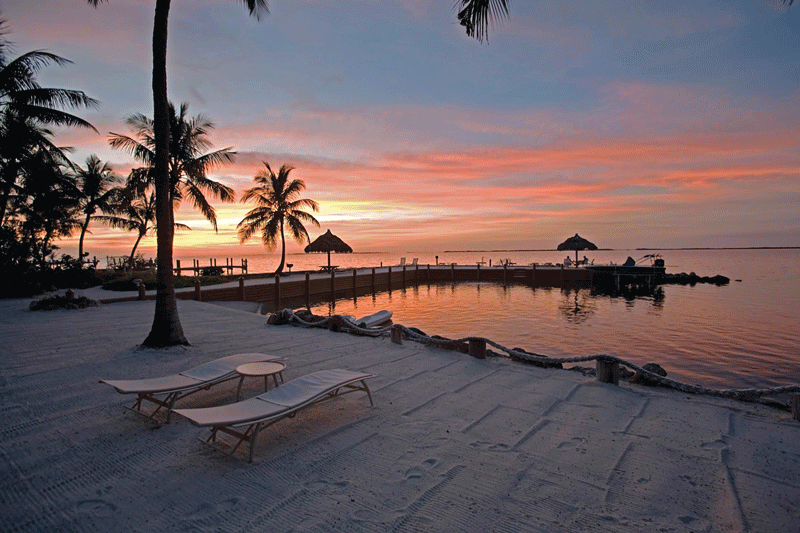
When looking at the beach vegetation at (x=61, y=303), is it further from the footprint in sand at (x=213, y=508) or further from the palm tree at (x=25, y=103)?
the footprint in sand at (x=213, y=508)

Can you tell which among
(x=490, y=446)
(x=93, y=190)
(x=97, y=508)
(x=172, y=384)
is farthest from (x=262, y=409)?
(x=93, y=190)

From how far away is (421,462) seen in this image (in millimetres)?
3133

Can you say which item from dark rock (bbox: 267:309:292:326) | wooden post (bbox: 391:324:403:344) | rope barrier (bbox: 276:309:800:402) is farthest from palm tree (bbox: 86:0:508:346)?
wooden post (bbox: 391:324:403:344)

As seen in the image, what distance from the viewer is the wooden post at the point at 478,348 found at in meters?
6.30

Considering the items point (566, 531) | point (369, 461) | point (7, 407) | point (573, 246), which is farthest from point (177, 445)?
point (573, 246)

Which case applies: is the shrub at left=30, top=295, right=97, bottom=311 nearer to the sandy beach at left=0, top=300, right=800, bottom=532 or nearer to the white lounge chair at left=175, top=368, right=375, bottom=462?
the sandy beach at left=0, top=300, right=800, bottom=532

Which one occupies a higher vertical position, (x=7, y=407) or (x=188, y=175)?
(x=188, y=175)

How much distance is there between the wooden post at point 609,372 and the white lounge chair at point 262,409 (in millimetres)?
3198

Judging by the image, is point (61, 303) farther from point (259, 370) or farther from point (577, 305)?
point (577, 305)

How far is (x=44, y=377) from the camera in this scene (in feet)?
17.4

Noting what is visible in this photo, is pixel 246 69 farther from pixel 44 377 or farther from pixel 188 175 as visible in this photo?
pixel 188 175

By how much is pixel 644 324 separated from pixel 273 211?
73.9 feet

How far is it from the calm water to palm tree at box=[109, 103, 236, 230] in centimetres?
865

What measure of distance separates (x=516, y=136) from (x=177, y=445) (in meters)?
15.0
